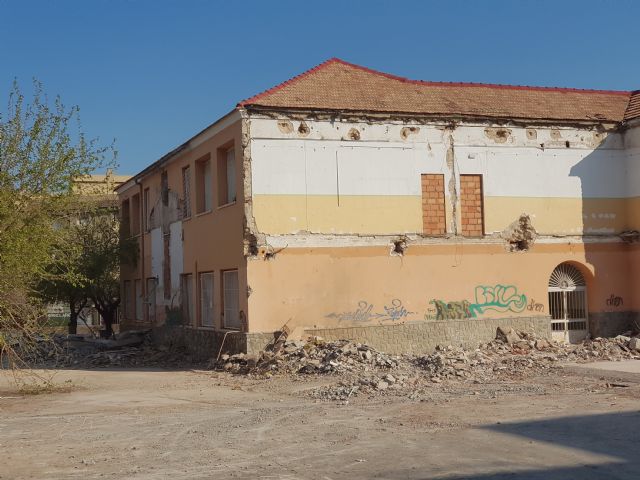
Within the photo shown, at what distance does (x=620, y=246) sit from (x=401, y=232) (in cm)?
694

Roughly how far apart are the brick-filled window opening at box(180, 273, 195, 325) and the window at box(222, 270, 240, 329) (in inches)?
123

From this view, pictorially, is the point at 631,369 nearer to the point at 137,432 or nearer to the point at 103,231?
the point at 137,432

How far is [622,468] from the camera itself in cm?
827

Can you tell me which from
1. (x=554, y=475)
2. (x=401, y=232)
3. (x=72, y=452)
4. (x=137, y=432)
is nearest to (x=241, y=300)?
(x=401, y=232)

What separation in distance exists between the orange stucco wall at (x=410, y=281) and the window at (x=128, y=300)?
1408 cm

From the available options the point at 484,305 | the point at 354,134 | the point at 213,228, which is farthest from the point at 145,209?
the point at 484,305

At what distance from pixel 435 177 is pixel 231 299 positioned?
6.54 metres

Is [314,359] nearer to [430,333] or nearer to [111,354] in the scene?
[430,333]

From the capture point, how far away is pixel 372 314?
816 inches

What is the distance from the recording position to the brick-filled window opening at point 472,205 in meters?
21.9

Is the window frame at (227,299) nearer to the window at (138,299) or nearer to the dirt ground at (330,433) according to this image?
the dirt ground at (330,433)

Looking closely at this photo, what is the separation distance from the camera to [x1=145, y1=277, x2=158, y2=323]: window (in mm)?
28859

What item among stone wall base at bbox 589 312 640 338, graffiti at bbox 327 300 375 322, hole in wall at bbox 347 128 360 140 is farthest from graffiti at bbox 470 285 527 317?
hole in wall at bbox 347 128 360 140

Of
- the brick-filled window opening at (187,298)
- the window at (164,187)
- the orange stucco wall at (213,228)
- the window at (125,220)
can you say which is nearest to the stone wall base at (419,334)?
the orange stucco wall at (213,228)
